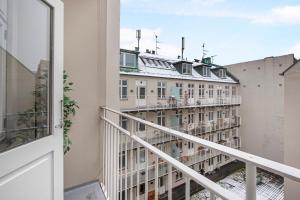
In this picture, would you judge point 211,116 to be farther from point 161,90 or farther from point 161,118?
point 161,90

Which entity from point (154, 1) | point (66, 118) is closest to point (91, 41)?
point (66, 118)

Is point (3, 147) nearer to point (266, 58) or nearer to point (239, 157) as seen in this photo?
point (239, 157)

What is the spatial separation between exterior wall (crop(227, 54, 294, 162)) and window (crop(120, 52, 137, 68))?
21.0 feet

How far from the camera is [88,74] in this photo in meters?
1.90

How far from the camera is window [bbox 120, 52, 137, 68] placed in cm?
630

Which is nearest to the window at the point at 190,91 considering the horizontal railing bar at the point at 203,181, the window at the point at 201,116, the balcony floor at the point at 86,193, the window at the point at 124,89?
the window at the point at 201,116

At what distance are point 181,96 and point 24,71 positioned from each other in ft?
22.4

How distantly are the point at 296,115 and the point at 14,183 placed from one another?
224 inches

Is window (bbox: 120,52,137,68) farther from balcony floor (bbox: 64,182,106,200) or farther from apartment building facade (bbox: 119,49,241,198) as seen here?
balcony floor (bbox: 64,182,106,200)

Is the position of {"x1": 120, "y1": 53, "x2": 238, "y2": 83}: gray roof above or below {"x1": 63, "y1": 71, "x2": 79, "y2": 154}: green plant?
above

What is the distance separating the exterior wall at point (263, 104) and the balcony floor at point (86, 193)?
880cm

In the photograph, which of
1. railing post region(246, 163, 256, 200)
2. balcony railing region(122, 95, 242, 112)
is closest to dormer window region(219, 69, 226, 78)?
balcony railing region(122, 95, 242, 112)

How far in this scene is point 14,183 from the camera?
30.0 inches

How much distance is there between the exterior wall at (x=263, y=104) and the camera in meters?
8.42
